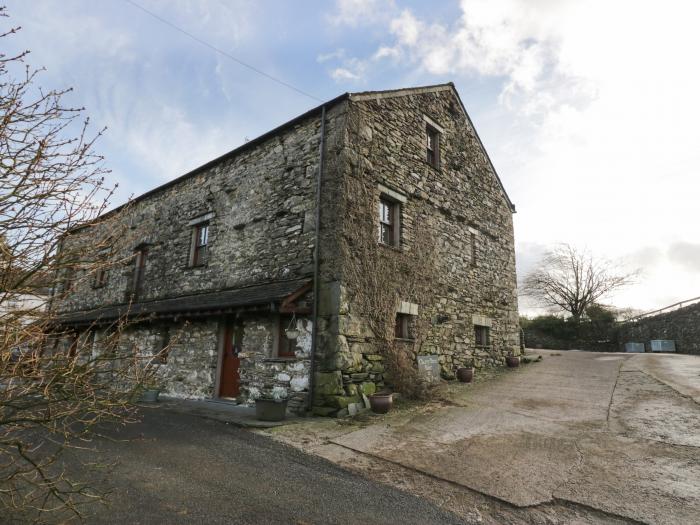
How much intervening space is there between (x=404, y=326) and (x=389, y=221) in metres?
2.72

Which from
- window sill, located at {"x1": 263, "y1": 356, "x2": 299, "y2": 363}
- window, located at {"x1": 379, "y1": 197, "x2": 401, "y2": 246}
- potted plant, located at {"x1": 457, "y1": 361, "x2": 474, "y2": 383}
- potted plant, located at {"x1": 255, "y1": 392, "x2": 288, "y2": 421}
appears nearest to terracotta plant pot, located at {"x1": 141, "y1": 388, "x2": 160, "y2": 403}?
window sill, located at {"x1": 263, "y1": 356, "x2": 299, "y2": 363}

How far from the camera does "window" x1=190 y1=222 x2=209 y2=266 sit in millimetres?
13039

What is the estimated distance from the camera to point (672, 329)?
2055 centimetres

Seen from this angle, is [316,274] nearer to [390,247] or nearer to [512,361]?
[390,247]

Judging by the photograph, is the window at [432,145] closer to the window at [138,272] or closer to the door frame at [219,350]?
the door frame at [219,350]

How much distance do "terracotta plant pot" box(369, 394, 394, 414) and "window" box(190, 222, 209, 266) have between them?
7205mm

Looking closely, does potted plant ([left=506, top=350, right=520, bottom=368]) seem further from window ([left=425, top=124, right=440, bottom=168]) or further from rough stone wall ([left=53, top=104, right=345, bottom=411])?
rough stone wall ([left=53, top=104, right=345, bottom=411])

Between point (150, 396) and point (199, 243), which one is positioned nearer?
point (150, 396)

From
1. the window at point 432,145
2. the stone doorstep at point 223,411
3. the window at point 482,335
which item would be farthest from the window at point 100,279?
the window at point 482,335

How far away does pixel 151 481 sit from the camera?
16.0 feet

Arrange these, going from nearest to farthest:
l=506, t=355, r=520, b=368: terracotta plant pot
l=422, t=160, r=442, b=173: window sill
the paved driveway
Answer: the paved driveway < l=422, t=160, r=442, b=173: window sill < l=506, t=355, r=520, b=368: terracotta plant pot

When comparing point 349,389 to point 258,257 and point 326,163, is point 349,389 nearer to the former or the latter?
point 258,257

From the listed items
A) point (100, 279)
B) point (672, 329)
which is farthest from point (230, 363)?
point (672, 329)

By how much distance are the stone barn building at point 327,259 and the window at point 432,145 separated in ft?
0.14
